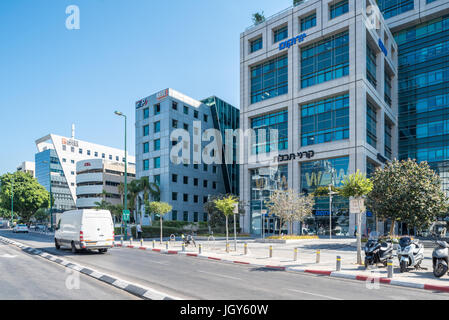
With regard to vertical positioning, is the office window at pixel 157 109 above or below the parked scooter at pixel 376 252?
above

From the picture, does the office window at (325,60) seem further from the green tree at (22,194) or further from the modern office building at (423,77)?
the green tree at (22,194)

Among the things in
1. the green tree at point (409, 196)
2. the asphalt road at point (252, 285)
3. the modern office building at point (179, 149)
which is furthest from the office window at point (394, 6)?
the asphalt road at point (252, 285)

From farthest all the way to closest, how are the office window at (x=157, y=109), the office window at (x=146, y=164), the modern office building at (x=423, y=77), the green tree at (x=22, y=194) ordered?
the green tree at (x=22, y=194)
the office window at (x=146, y=164)
the office window at (x=157, y=109)
the modern office building at (x=423, y=77)

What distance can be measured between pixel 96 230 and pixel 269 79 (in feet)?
125

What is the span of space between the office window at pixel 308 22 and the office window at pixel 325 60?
286 centimetres

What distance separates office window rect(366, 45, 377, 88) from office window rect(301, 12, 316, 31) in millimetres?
8137

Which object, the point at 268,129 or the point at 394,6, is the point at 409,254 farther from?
the point at 394,6

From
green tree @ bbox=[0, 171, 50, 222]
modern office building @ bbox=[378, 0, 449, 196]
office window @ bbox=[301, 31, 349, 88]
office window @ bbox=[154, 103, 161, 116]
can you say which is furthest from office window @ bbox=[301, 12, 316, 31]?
green tree @ bbox=[0, 171, 50, 222]

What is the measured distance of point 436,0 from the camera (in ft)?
164

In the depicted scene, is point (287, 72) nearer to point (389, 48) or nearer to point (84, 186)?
point (389, 48)

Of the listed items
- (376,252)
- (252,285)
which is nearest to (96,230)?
(252,285)

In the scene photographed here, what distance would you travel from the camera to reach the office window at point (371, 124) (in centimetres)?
4369

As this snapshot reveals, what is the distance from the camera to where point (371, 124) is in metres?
45.0

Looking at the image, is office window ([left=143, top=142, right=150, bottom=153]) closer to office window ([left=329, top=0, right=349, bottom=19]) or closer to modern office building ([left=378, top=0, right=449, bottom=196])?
office window ([left=329, top=0, right=349, bottom=19])
